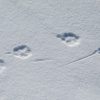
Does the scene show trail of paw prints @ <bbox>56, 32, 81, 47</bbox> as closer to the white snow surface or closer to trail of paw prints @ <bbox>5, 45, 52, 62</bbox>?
the white snow surface

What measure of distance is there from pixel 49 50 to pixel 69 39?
0.11 metres

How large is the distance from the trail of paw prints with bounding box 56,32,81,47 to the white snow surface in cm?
2

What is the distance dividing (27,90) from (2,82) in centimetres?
13

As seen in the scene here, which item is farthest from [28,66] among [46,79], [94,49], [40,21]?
[94,49]

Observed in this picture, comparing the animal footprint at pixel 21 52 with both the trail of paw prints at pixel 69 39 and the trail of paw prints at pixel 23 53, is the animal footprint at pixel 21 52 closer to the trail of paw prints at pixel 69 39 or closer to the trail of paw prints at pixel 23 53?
the trail of paw prints at pixel 23 53

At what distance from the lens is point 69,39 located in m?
1.62

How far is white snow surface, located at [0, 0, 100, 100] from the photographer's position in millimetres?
1592

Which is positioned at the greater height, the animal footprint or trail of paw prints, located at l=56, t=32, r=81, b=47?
trail of paw prints, located at l=56, t=32, r=81, b=47

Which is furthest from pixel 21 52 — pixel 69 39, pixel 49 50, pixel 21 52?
pixel 69 39

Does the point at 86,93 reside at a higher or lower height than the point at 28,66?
lower

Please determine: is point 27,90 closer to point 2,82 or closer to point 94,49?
point 2,82

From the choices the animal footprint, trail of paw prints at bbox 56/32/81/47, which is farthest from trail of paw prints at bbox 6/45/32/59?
trail of paw prints at bbox 56/32/81/47

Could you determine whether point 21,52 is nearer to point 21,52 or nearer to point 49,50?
point 21,52

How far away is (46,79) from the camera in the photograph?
1.60 m
